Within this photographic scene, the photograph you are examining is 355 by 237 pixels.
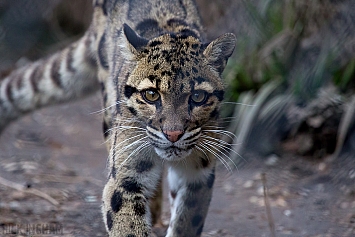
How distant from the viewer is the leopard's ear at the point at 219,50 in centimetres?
403

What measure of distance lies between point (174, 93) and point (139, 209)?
2.86 feet

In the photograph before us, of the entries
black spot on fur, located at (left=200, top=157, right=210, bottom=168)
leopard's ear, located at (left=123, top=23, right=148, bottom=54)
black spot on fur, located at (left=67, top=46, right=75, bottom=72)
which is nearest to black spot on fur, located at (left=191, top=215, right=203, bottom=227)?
black spot on fur, located at (left=200, top=157, right=210, bottom=168)

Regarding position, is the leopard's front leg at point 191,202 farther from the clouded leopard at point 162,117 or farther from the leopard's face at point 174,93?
the leopard's face at point 174,93

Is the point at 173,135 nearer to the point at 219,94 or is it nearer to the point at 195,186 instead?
the point at 219,94

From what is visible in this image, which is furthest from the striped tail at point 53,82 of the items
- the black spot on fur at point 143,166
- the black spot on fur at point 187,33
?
the black spot on fur at point 143,166

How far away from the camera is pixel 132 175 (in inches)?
160

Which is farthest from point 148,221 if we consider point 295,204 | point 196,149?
point 295,204

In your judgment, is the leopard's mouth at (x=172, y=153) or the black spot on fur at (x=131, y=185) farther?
the black spot on fur at (x=131, y=185)

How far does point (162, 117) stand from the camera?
371 cm

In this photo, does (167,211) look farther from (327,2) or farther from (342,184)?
(327,2)

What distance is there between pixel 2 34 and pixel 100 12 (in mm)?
3021

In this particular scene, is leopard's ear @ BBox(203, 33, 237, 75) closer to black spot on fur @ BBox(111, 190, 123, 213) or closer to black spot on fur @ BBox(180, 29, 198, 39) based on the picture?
black spot on fur @ BBox(180, 29, 198, 39)

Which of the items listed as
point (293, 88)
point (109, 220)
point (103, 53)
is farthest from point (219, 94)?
point (293, 88)

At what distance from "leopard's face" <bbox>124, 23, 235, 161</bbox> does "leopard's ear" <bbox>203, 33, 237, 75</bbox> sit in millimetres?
22
